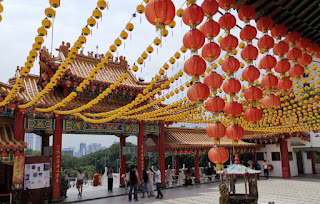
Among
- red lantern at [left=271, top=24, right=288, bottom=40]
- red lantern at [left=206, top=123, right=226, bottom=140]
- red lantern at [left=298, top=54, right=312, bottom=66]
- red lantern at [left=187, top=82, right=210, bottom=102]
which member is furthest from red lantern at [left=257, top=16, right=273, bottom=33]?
red lantern at [left=206, top=123, right=226, bottom=140]

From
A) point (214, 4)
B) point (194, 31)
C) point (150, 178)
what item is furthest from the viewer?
point (150, 178)

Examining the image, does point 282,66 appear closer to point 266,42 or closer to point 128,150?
point 266,42

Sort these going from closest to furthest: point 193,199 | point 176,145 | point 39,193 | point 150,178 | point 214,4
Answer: point 214,4 < point 39,193 < point 193,199 < point 150,178 < point 176,145

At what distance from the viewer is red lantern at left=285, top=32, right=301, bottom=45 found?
4.62 metres

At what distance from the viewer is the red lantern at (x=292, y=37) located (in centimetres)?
462

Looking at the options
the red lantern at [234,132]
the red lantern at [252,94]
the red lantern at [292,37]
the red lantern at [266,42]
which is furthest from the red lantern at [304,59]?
the red lantern at [234,132]

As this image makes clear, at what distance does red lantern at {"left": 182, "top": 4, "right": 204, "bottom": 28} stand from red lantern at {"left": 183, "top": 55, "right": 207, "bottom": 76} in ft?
1.35

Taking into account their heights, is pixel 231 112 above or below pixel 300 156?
above

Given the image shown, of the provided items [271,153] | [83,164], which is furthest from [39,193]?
[83,164]

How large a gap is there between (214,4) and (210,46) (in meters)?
0.56

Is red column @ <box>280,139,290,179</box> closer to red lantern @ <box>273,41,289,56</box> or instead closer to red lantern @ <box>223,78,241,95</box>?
red lantern @ <box>273,41,289,56</box>

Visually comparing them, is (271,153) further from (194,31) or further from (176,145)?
(194,31)

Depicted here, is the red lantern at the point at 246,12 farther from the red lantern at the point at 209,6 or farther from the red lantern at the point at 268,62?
the red lantern at the point at 268,62

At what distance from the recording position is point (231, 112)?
4.09 m
